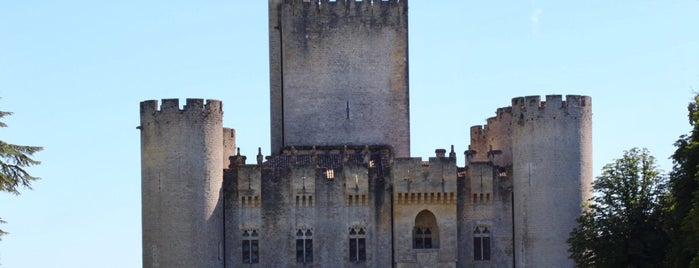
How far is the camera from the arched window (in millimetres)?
80500

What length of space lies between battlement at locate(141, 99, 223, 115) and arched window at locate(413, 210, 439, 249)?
35.3 ft

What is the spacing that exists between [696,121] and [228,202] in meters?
23.2

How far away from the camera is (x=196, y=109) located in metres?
78.4

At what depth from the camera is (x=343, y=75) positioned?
85375mm

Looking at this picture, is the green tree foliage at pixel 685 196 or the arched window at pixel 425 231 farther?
the arched window at pixel 425 231

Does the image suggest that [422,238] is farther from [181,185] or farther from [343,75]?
[181,185]

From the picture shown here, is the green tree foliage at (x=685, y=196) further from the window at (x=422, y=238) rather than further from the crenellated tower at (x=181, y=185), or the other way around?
the crenellated tower at (x=181, y=185)

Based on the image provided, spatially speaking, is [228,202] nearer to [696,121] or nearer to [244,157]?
[244,157]

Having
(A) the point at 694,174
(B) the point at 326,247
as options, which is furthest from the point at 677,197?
(B) the point at 326,247

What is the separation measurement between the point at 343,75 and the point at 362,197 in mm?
7964

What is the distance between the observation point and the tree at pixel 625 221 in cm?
7025

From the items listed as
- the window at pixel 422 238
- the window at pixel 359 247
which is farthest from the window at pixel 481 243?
the window at pixel 359 247

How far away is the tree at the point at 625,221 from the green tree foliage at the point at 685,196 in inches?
97.6

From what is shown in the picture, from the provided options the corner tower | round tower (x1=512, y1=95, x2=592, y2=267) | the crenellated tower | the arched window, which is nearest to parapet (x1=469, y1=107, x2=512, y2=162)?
round tower (x1=512, y1=95, x2=592, y2=267)
